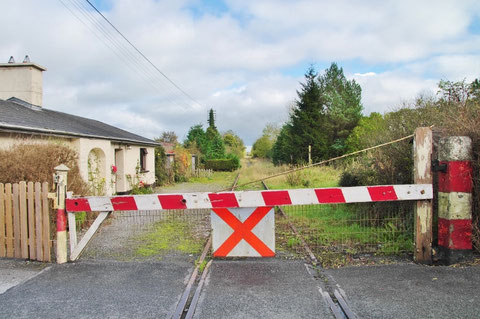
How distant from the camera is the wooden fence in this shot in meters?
4.93

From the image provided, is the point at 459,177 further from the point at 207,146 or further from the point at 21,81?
the point at 207,146

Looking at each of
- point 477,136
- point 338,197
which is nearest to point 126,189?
point 338,197

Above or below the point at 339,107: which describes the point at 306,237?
below

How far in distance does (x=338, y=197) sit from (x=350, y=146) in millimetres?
31621

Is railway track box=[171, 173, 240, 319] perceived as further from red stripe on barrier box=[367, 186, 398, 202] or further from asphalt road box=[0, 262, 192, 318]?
red stripe on barrier box=[367, 186, 398, 202]

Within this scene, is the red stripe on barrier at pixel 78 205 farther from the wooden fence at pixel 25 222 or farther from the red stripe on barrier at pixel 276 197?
the red stripe on barrier at pixel 276 197

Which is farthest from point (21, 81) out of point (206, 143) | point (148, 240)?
point (206, 143)

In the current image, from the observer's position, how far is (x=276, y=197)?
4.63 m

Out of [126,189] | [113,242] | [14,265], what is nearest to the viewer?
[14,265]

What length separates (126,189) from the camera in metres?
16.6

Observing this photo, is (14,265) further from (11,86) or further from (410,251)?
(11,86)

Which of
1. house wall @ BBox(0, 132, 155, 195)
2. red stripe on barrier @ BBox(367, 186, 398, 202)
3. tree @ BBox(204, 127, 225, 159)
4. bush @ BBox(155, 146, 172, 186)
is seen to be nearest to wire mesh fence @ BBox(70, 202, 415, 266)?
red stripe on barrier @ BBox(367, 186, 398, 202)

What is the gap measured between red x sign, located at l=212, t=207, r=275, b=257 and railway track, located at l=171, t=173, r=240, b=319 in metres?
0.42

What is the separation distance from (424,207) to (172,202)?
3.48 meters
